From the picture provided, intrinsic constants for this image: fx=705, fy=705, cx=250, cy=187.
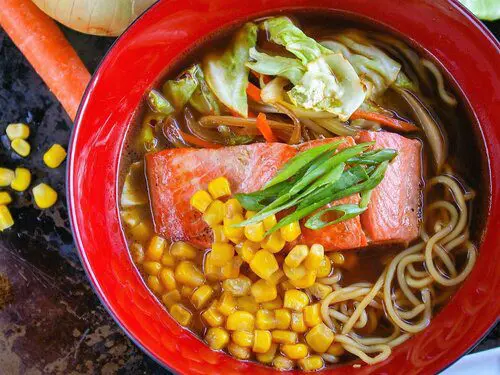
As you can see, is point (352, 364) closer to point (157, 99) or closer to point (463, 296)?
point (463, 296)

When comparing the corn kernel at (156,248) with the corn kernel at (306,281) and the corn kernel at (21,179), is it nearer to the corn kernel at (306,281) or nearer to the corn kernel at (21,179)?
the corn kernel at (306,281)

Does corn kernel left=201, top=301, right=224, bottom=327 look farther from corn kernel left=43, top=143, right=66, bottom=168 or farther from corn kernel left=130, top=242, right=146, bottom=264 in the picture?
corn kernel left=43, top=143, right=66, bottom=168

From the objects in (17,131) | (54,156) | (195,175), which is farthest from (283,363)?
(17,131)

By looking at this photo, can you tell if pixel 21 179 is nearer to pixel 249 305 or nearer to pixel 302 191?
pixel 249 305

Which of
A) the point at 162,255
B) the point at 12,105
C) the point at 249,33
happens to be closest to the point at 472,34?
the point at 249,33

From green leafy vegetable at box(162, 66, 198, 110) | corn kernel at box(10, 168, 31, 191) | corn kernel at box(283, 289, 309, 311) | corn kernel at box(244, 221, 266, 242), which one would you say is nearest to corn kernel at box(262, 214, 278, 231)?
corn kernel at box(244, 221, 266, 242)
